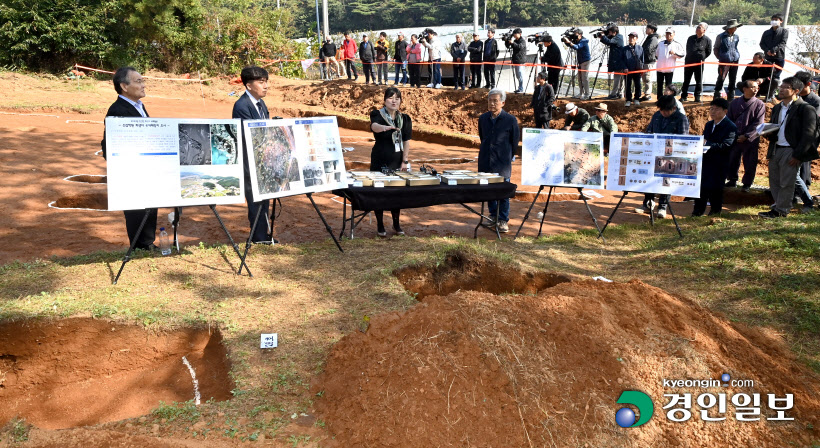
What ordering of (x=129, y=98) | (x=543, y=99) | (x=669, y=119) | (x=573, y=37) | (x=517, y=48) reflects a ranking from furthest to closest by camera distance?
1. (x=517, y=48)
2. (x=573, y=37)
3. (x=543, y=99)
4. (x=669, y=119)
5. (x=129, y=98)

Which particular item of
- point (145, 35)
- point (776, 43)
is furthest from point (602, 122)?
point (145, 35)

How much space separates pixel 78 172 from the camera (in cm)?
1084

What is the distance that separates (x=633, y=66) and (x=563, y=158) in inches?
330

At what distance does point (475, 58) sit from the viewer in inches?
755


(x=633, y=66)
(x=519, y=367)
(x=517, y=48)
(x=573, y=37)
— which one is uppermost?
(x=573, y=37)

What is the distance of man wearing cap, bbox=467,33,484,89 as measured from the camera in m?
18.8

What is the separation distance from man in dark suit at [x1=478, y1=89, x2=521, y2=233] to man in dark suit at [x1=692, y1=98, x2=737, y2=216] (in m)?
3.02

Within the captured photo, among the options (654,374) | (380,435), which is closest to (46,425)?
(380,435)

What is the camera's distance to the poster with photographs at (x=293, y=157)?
5824 millimetres

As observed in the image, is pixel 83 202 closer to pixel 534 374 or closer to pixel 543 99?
pixel 534 374

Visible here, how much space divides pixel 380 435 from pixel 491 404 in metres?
0.72

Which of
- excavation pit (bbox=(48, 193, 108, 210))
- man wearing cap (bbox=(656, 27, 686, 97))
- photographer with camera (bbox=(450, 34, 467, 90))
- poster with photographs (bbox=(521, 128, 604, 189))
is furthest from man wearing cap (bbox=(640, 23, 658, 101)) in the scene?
excavation pit (bbox=(48, 193, 108, 210))

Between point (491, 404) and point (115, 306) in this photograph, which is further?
point (115, 306)

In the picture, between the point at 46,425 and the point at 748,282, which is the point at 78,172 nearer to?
the point at 46,425
